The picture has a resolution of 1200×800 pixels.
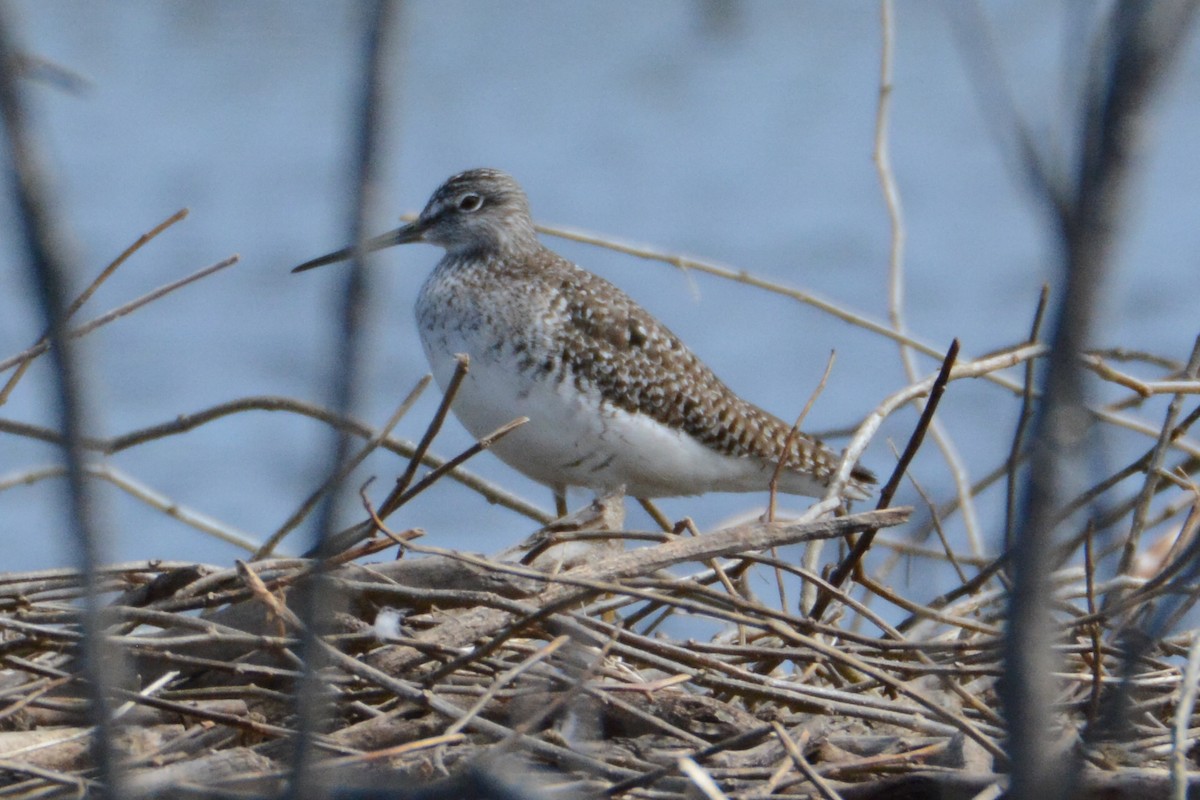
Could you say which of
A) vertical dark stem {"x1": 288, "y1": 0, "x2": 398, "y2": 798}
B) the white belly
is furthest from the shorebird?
vertical dark stem {"x1": 288, "y1": 0, "x2": 398, "y2": 798}

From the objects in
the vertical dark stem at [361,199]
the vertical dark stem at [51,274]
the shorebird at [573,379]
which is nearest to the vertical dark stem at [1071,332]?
the vertical dark stem at [361,199]

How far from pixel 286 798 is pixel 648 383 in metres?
3.77

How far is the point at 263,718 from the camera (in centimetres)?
245

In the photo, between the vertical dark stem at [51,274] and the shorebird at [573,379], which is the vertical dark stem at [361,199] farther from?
the shorebird at [573,379]

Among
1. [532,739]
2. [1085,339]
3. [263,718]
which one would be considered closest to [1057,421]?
[1085,339]

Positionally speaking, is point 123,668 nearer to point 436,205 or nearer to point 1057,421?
point 1057,421

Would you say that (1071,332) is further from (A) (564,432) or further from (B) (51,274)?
(A) (564,432)

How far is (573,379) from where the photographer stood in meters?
4.54

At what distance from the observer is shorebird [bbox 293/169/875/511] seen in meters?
4.50

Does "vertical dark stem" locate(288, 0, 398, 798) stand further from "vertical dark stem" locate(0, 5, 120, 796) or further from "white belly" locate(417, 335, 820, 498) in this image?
"white belly" locate(417, 335, 820, 498)

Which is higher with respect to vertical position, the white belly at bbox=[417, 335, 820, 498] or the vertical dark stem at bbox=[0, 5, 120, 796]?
the white belly at bbox=[417, 335, 820, 498]

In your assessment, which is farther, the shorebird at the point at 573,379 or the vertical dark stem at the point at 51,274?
the shorebird at the point at 573,379

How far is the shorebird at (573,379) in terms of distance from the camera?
4.50 metres

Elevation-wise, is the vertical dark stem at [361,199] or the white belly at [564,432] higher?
the white belly at [564,432]
